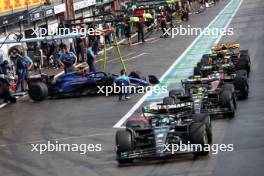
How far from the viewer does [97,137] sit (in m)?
17.6

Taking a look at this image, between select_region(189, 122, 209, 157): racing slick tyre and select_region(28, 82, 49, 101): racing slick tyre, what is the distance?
11.0m

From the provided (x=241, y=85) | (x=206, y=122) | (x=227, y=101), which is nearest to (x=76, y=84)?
(x=241, y=85)

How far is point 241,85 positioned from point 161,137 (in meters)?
5.80

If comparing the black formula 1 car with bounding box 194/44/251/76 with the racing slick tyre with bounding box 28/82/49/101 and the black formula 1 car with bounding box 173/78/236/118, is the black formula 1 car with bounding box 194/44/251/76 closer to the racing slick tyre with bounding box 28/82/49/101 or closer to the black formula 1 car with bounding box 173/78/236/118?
the black formula 1 car with bounding box 173/78/236/118

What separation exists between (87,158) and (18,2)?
24606 millimetres

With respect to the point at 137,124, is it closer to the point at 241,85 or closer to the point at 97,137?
the point at 97,137

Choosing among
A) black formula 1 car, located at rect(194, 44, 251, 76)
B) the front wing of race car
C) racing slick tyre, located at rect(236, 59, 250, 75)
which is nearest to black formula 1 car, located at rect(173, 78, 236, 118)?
the front wing of race car

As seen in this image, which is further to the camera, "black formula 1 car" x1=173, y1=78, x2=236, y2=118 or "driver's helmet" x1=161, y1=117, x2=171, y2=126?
"black formula 1 car" x1=173, y1=78, x2=236, y2=118

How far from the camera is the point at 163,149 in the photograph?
47.1ft

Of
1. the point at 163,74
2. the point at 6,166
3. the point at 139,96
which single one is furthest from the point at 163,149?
the point at 163,74

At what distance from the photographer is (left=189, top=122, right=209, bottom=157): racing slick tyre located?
1430cm

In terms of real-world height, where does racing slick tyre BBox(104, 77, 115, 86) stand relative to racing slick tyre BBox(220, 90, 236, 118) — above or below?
below

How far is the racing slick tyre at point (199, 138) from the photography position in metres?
14.3

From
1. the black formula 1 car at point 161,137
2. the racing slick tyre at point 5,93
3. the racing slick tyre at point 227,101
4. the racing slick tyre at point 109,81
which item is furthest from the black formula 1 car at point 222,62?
the black formula 1 car at point 161,137
